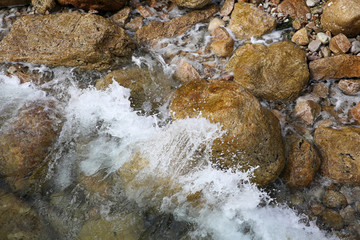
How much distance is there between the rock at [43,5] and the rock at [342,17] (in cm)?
509

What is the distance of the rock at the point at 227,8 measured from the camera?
16.3ft

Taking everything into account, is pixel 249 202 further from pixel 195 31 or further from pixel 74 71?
pixel 74 71

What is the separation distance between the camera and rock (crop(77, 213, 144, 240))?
326cm

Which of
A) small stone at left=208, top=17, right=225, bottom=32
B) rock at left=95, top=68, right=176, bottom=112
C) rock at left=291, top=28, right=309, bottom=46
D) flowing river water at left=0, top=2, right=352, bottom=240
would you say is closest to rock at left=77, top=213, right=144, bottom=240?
flowing river water at left=0, top=2, right=352, bottom=240

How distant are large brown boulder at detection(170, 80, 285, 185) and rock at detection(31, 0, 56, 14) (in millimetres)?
3706

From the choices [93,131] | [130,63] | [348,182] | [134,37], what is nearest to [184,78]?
[130,63]

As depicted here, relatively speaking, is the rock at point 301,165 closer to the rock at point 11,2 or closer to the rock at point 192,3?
the rock at point 192,3

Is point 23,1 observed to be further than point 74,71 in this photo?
Yes

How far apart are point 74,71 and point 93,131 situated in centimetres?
126

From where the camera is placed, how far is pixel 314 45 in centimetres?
429

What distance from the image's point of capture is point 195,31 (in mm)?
5031

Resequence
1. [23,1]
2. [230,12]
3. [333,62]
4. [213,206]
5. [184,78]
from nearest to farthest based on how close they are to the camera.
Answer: [213,206], [333,62], [184,78], [230,12], [23,1]

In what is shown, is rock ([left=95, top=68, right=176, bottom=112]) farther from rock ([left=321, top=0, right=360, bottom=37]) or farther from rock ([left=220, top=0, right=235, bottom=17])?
rock ([left=321, top=0, right=360, bottom=37])

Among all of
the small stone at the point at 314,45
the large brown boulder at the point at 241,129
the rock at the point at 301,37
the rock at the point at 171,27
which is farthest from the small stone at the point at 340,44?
the rock at the point at 171,27
